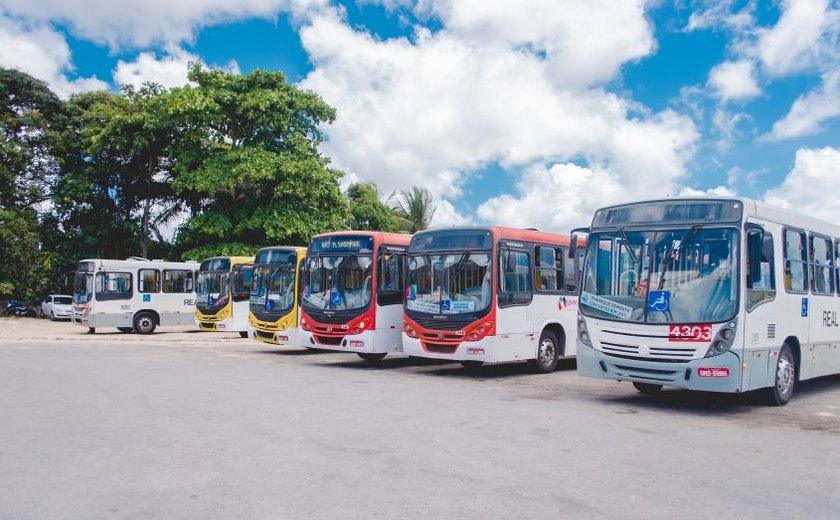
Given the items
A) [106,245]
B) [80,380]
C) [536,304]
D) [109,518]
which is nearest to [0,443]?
[109,518]

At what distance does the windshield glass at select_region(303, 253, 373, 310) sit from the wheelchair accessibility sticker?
758 centimetres

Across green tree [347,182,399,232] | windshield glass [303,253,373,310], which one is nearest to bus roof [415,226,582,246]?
windshield glass [303,253,373,310]

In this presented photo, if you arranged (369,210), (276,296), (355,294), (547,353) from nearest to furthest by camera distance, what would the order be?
(547,353) < (355,294) < (276,296) < (369,210)

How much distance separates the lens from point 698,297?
10164mm

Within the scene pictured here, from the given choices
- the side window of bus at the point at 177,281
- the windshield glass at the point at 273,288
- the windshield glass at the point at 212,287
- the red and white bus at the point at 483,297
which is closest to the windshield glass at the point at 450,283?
the red and white bus at the point at 483,297

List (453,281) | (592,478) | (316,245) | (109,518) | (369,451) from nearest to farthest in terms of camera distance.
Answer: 1. (109,518)
2. (592,478)
3. (369,451)
4. (453,281)
5. (316,245)

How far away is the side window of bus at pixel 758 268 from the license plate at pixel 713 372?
0.92 meters

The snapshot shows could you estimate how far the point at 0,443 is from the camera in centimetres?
795

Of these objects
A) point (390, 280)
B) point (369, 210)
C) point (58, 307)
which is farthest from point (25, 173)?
point (390, 280)

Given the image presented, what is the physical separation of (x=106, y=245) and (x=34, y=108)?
29.3 ft

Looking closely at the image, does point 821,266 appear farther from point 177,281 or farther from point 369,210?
point 369,210

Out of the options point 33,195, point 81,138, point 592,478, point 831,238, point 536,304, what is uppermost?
point 81,138

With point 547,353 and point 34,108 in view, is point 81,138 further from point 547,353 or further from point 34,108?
point 547,353

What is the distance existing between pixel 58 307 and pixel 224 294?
65.9ft
